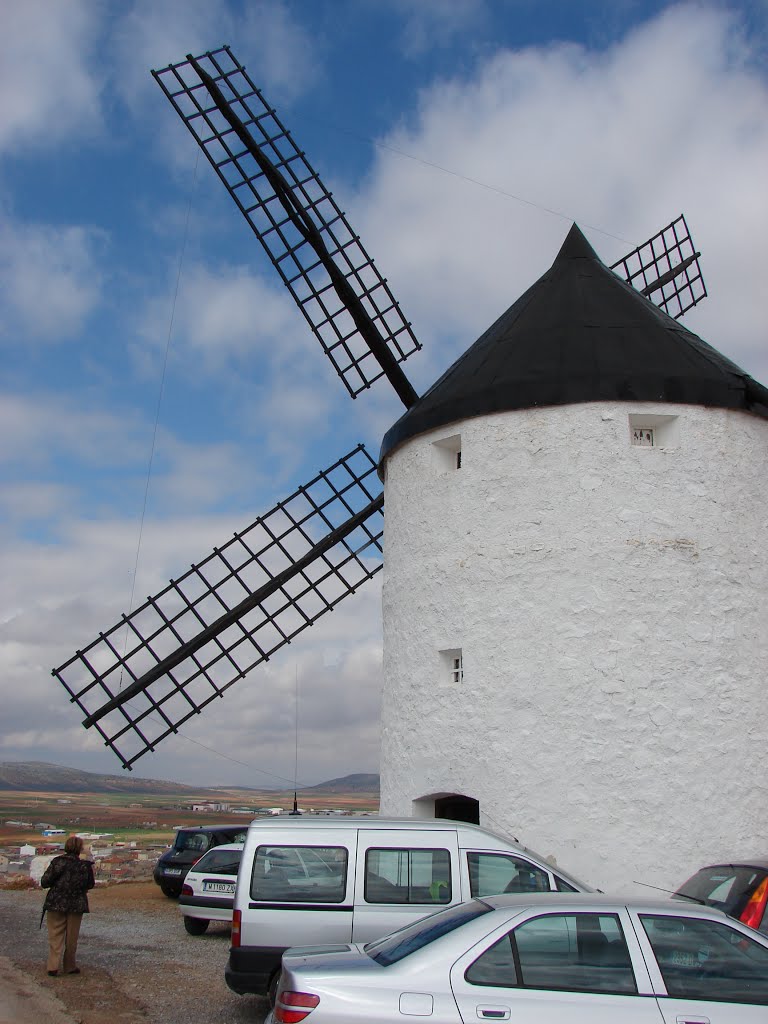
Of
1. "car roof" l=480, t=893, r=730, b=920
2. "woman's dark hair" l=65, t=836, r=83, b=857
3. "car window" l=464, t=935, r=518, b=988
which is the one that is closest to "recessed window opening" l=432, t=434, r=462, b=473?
"woman's dark hair" l=65, t=836, r=83, b=857

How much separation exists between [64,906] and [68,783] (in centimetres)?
18418

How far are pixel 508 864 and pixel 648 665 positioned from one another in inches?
148

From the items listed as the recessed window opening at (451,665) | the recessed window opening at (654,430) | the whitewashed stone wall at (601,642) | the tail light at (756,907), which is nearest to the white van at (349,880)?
Answer: the tail light at (756,907)

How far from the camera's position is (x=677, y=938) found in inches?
177

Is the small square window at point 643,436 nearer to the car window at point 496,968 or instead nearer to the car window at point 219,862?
the car window at point 219,862

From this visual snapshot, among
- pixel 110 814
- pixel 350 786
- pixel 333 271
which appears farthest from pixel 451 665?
pixel 350 786

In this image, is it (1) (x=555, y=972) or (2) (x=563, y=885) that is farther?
Answer: (2) (x=563, y=885)

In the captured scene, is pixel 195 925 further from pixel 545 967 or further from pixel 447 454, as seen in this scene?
pixel 545 967

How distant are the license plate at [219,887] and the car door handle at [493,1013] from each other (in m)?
7.02

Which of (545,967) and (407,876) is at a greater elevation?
(407,876)

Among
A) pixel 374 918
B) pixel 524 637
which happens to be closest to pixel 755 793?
pixel 524 637

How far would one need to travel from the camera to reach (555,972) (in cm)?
433

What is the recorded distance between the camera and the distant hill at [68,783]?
16900cm

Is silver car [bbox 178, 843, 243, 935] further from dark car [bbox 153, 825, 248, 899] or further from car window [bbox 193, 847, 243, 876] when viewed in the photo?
dark car [bbox 153, 825, 248, 899]
